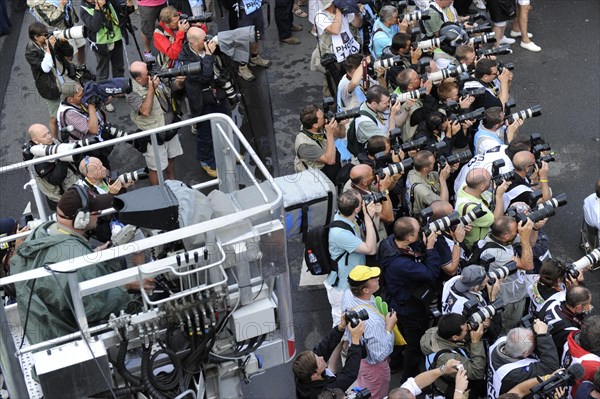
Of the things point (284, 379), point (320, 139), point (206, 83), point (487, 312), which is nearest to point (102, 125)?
point (206, 83)

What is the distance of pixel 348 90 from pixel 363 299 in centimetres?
328

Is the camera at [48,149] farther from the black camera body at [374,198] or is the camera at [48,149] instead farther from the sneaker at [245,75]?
the sneaker at [245,75]

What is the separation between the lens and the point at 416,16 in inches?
413

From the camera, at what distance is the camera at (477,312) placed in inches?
259

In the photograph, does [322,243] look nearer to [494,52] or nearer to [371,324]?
[371,324]

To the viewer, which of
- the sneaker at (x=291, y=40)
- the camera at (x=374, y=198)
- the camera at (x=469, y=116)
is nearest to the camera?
the camera at (x=374, y=198)

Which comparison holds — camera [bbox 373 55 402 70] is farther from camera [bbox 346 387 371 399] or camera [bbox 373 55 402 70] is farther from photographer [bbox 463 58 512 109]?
camera [bbox 346 387 371 399]

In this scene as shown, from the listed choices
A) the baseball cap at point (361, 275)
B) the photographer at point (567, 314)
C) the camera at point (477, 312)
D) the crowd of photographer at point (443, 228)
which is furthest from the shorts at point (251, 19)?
the photographer at point (567, 314)

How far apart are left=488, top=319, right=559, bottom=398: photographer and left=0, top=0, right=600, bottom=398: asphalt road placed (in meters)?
2.42

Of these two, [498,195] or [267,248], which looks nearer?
[267,248]

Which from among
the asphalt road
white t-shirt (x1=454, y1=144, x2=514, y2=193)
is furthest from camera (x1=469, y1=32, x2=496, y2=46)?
white t-shirt (x1=454, y1=144, x2=514, y2=193)

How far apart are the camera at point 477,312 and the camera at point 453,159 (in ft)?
6.01

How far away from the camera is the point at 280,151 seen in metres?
11.1

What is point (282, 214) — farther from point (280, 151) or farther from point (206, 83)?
point (280, 151)
